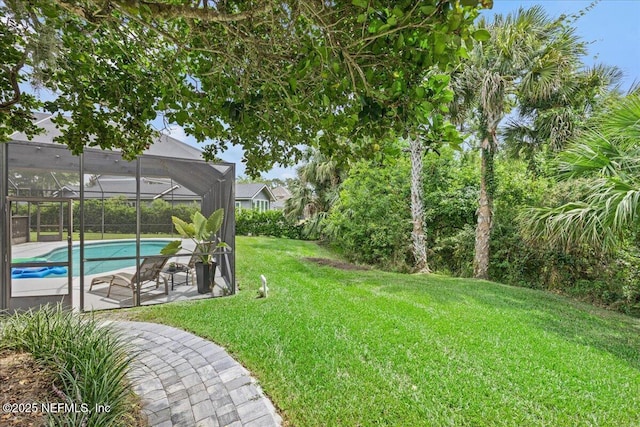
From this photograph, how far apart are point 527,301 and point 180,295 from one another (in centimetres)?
805

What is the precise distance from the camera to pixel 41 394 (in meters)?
2.51

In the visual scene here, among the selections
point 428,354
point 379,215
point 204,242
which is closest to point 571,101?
point 379,215

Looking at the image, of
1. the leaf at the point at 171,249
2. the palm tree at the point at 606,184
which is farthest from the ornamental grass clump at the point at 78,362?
the palm tree at the point at 606,184

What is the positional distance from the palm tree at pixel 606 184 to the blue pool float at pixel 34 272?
8.87 metres

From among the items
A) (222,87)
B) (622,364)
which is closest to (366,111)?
(222,87)

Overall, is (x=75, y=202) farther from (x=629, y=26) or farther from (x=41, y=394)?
(x=629, y=26)

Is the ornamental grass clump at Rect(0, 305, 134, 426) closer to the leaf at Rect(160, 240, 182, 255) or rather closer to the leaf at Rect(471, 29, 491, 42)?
the leaf at Rect(160, 240, 182, 255)

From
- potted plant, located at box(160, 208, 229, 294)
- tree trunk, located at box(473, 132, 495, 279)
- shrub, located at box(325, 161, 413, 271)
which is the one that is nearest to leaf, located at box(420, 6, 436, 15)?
potted plant, located at box(160, 208, 229, 294)

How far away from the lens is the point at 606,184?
414cm

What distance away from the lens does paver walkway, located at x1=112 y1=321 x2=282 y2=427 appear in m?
2.72

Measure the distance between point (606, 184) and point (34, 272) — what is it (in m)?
9.76

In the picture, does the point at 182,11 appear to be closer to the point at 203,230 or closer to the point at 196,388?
the point at 196,388

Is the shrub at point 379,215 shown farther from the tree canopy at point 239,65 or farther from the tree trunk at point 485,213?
the tree canopy at point 239,65

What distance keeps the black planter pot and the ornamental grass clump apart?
11.6 feet
